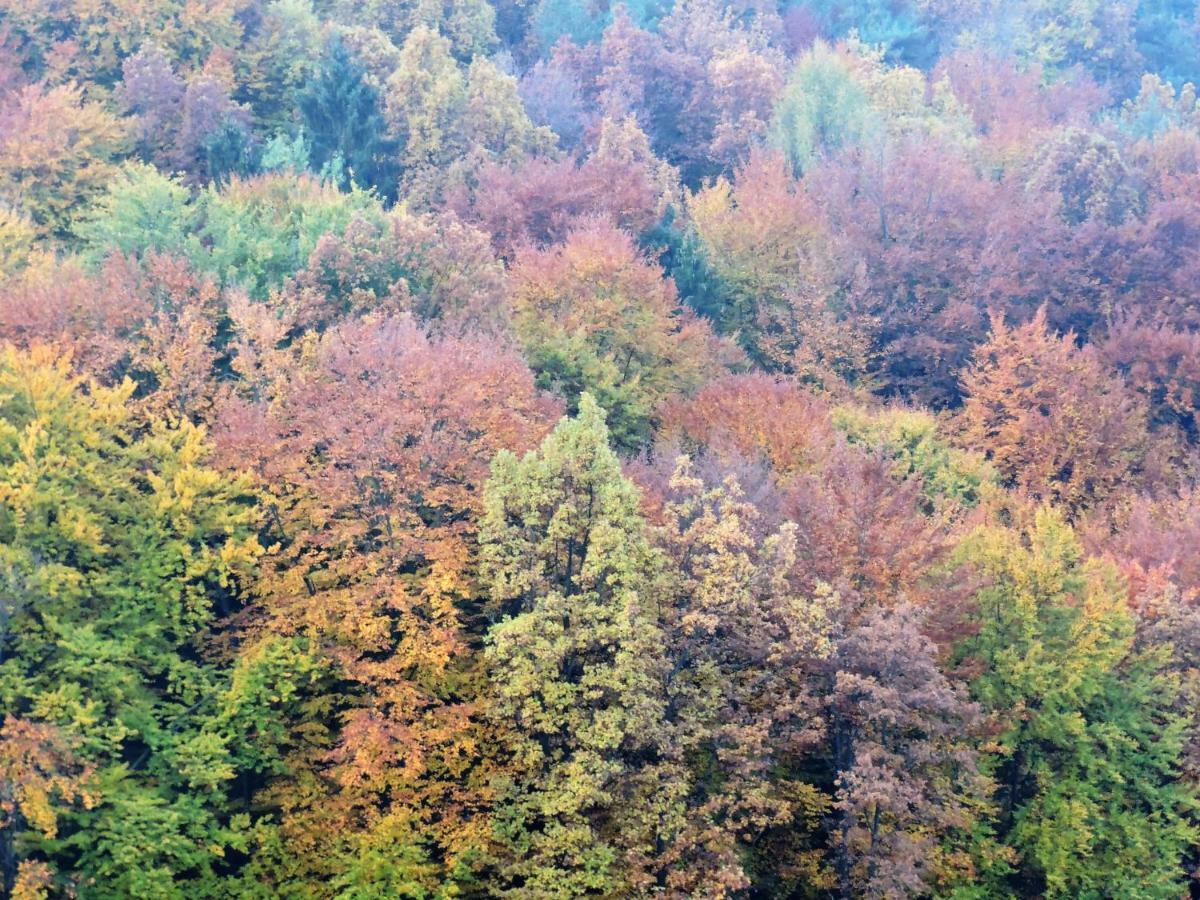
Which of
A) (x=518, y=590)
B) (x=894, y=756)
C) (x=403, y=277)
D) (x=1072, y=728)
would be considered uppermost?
(x=403, y=277)

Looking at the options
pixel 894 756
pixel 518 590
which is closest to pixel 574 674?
pixel 518 590

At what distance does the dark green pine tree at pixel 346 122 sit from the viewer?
186 ft

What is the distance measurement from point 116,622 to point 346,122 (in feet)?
112

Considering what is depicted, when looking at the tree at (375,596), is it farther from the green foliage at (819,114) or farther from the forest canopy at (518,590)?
the green foliage at (819,114)

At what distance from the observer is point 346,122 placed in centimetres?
5681

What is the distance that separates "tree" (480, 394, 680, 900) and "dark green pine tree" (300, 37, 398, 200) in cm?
3154

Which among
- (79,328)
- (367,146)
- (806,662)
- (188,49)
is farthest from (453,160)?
(806,662)

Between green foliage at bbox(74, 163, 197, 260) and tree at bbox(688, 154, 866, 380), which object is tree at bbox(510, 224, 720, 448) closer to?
tree at bbox(688, 154, 866, 380)

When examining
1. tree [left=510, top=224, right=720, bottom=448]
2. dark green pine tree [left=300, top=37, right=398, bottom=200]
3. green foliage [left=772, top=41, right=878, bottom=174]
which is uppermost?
green foliage [left=772, top=41, right=878, bottom=174]

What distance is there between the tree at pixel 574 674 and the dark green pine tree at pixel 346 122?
103 ft

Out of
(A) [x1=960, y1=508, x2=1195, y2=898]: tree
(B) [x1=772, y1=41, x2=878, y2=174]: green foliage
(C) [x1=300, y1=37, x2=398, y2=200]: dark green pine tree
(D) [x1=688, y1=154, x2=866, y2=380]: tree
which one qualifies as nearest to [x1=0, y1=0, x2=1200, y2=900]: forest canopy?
(A) [x1=960, y1=508, x2=1195, y2=898]: tree

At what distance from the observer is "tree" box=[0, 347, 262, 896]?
1043 inches

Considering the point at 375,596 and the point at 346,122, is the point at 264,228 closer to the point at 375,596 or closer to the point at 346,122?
the point at 346,122

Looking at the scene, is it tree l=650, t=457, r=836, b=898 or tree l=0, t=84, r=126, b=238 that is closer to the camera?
tree l=650, t=457, r=836, b=898
